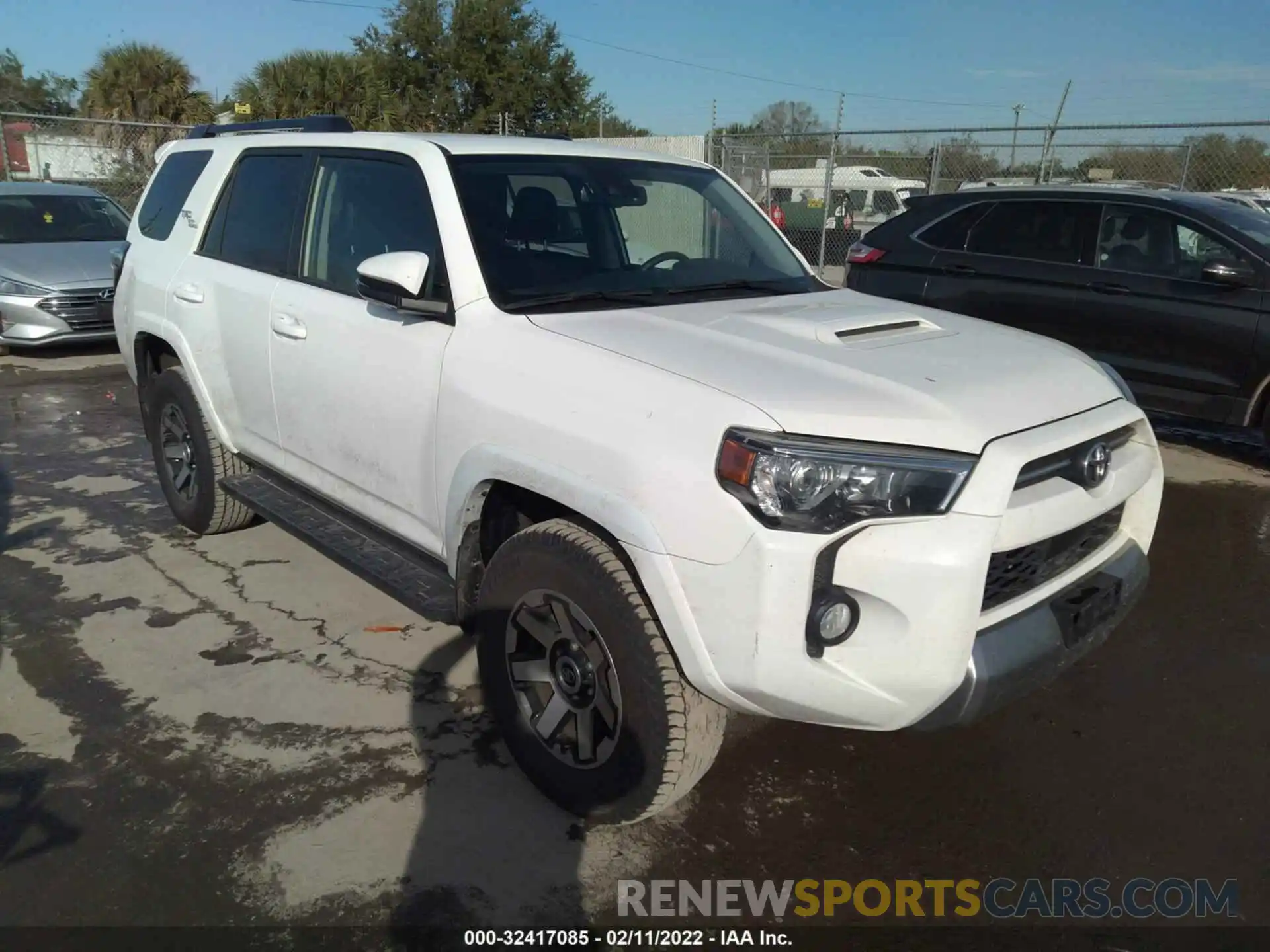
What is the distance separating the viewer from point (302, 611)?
4.21m

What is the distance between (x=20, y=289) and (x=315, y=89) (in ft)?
57.3

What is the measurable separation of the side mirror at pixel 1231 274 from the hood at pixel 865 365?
Result: 3.84 m

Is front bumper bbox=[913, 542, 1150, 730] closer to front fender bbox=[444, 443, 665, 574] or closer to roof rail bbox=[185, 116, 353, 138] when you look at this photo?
front fender bbox=[444, 443, 665, 574]

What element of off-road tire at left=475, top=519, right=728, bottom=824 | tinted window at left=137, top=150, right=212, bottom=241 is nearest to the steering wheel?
off-road tire at left=475, top=519, right=728, bottom=824

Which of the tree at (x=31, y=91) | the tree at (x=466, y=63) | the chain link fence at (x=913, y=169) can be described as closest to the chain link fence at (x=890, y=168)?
the chain link fence at (x=913, y=169)

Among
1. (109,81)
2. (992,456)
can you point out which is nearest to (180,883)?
(992,456)

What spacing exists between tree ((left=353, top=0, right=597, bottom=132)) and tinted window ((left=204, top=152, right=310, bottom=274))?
25782 millimetres

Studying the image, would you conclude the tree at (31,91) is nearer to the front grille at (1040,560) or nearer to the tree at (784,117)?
the tree at (784,117)

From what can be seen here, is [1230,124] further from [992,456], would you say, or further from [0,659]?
[0,659]

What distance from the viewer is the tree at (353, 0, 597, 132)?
28.6 metres

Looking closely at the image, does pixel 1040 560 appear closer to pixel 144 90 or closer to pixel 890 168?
pixel 890 168

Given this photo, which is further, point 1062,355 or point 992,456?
point 1062,355

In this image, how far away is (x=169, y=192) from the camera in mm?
4984

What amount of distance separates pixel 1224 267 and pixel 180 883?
6.61 m
